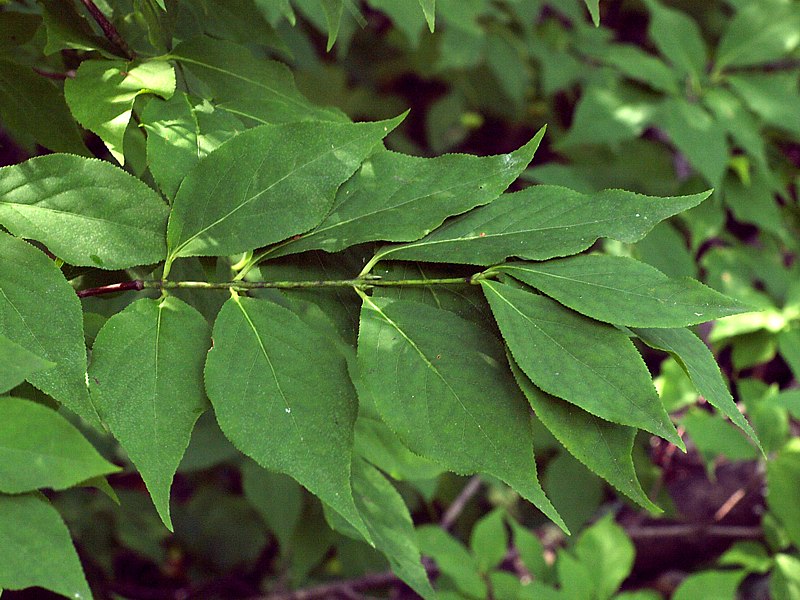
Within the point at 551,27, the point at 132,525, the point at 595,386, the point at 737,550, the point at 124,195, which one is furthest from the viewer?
the point at 551,27

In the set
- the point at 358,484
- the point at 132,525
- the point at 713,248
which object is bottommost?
the point at 132,525

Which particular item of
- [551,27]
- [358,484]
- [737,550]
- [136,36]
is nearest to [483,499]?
[737,550]

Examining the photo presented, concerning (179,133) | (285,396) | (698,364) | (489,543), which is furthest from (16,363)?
(489,543)

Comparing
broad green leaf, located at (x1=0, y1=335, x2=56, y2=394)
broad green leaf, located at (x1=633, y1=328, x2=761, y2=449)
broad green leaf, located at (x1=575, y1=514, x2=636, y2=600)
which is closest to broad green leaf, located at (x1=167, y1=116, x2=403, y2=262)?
broad green leaf, located at (x1=0, y1=335, x2=56, y2=394)

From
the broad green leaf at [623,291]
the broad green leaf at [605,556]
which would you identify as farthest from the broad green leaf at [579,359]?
the broad green leaf at [605,556]

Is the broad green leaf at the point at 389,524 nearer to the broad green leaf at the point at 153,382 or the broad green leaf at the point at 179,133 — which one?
the broad green leaf at the point at 153,382

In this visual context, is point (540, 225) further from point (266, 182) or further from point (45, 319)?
point (45, 319)

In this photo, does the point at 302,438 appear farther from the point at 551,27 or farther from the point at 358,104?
the point at 358,104
